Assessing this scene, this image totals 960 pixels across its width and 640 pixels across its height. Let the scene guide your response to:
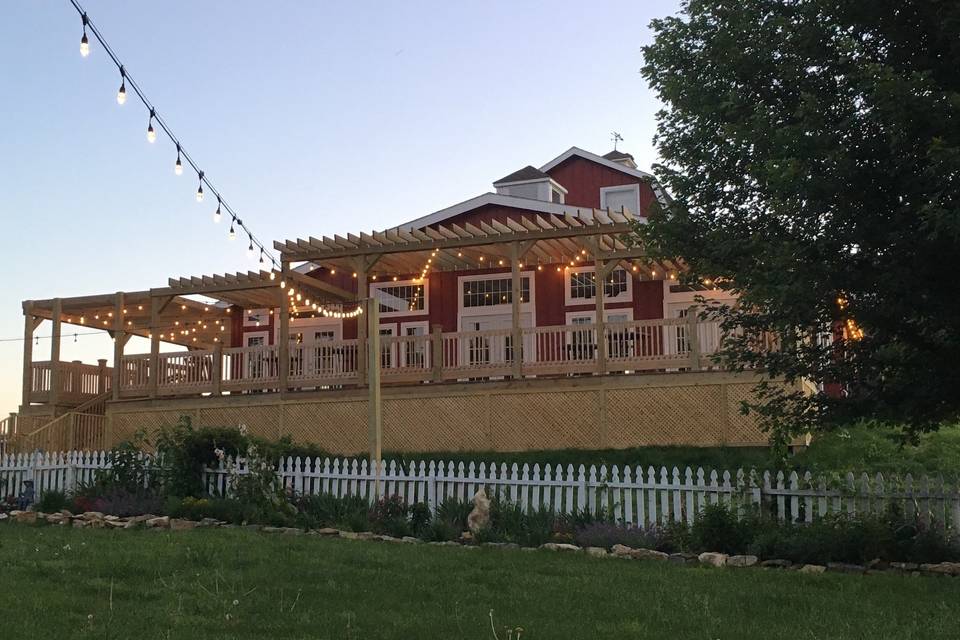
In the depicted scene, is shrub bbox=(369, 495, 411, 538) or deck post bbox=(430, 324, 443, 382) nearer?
shrub bbox=(369, 495, 411, 538)

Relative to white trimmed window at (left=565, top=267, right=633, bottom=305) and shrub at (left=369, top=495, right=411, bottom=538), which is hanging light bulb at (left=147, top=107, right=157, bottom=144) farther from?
white trimmed window at (left=565, top=267, right=633, bottom=305)

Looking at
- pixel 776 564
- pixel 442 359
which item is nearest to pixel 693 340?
pixel 442 359

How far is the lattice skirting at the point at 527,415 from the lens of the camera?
17.8 metres

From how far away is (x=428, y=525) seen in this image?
39.4ft

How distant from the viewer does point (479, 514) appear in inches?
479

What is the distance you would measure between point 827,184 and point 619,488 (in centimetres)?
501

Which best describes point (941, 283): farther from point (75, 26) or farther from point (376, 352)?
point (75, 26)

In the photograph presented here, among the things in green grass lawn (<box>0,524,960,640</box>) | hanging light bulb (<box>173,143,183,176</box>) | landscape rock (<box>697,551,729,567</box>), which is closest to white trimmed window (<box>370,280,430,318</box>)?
hanging light bulb (<box>173,143,183,176</box>)

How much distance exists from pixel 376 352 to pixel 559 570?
→ 706cm

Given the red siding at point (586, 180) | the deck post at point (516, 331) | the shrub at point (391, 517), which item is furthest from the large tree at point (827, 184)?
the red siding at point (586, 180)

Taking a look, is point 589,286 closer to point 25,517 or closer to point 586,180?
point 586,180

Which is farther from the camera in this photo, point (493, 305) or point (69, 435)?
point (493, 305)

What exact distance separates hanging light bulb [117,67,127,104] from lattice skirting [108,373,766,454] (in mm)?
8799

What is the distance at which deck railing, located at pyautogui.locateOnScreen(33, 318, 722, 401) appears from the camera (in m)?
18.7
